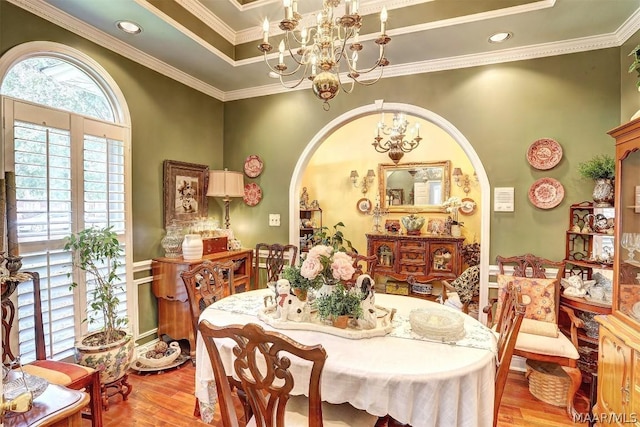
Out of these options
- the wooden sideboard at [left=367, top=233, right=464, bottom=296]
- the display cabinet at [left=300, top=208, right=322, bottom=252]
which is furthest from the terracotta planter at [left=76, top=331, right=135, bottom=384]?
the wooden sideboard at [left=367, top=233, right=464, bottom=296]

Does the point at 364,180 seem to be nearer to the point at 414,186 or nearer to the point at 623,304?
the point at 414,186

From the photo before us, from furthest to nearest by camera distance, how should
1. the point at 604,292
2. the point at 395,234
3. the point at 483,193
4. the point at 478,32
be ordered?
the point at 395,234
the point at 483,193
the point at 478,32
the point at 604,292

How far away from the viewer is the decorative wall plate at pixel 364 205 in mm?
5762

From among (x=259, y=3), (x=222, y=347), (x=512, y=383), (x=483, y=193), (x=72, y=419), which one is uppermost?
(x=259, y=3)

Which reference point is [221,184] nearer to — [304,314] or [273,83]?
[273,83]

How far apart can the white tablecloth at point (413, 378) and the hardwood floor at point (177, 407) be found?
3.50ft

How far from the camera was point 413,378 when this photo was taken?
127 centimetres

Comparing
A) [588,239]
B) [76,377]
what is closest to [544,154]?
[588,239]

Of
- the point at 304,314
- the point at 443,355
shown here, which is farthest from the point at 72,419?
the point at 443,355

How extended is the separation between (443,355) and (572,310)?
5.84 ft

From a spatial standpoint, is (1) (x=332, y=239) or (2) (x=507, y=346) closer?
(2) (x=507, y=346)

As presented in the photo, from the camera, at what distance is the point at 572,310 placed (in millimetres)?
2490

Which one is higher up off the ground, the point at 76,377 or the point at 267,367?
the point at 267,367

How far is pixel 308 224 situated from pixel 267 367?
4.50 m
